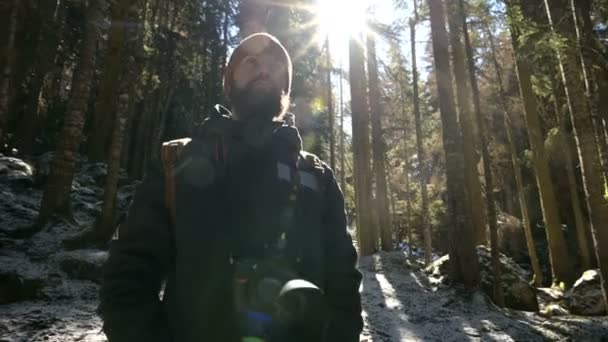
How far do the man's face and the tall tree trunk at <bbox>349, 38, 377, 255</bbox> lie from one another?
12255 mm

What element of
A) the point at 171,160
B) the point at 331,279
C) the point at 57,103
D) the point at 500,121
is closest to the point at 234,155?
the point at 171,160

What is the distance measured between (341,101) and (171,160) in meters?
24.7

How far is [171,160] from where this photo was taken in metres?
1.68

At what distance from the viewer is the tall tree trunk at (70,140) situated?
27.0 ft

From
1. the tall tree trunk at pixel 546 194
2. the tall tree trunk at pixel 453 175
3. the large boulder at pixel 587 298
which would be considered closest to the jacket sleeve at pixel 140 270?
the tall tree trunk at pixel 453 175

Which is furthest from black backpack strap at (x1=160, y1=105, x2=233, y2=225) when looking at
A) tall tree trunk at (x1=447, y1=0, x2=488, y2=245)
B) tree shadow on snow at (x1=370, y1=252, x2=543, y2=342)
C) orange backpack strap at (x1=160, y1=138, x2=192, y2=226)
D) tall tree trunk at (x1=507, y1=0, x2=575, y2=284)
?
tall tree trunk at (x1=507, y1=0, x2=575, y2=284)

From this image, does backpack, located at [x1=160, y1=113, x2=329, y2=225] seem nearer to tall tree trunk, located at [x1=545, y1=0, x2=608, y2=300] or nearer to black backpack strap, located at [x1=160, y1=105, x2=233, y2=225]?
black backpack strap, located at [x1=160, y1=105, x2=233, y2=225]

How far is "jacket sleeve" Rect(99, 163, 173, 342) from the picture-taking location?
144 cm

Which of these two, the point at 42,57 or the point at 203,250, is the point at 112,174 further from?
the point at 42,57

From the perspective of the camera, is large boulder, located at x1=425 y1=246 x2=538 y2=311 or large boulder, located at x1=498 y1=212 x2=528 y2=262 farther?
large boulder, located at x1=498 y1=212 x2=528 y2=262

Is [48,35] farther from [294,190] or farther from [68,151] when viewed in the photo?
[294,190]

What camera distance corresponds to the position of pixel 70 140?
8.20 metres

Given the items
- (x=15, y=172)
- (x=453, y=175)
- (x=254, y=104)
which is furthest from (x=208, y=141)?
(x=15, y=172)

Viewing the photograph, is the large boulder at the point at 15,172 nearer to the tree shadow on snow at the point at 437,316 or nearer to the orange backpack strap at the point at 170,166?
the tree shadow on snow at the point at 437,316
